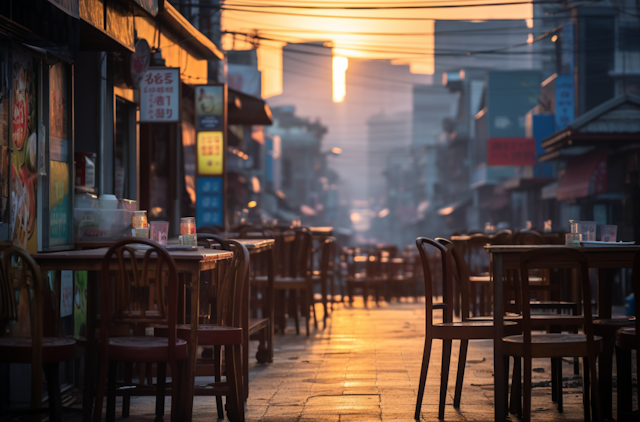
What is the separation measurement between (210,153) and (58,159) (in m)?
6.73

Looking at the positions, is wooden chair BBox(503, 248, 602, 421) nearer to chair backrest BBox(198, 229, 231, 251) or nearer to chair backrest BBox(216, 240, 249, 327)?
chair backrest BBox(216, 240, 249, 327)

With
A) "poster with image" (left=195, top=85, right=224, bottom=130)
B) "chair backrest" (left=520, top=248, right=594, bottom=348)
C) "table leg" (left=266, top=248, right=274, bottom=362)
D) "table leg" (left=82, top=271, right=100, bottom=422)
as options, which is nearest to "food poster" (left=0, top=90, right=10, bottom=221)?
"table leg" (left=82, top=271, right=100, bottom=422)

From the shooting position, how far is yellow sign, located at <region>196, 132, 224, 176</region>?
39.7 ft

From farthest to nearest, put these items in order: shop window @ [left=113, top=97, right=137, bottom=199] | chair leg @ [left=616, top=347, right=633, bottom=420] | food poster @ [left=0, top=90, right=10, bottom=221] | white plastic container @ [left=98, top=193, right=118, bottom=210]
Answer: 1. shop window @ [left=113, top=97, right=137, bottom=199]
2. white plastic container @ [left=98, top=193, right=118, bottom=210]
3. food poster @ [left=0, top=90, right=10, bottom=221]
4. chair leg @ [left=616, top=347, right=633, bottom=420]

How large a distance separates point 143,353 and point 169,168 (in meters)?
8.02

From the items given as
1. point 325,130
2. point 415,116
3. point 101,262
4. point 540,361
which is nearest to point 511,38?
point 325,130

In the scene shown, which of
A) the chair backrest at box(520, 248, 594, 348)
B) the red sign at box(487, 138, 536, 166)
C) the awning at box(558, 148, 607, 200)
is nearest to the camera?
the chair backrest at box(520, 248, 594, 348)

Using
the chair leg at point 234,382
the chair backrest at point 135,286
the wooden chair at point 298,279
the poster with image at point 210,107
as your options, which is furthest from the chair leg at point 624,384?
the poster with image at point 210,107

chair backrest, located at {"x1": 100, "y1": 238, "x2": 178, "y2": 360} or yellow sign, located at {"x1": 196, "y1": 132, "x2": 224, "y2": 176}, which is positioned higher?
yellow sign, located at {"x1": 196, "y1": 132, "x2": 224, "y2": 176}

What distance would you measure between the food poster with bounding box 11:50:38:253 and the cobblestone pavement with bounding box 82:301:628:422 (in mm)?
1418

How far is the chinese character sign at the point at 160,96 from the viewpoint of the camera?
30.4ft

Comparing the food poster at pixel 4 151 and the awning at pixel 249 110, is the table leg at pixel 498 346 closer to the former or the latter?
the food poster at pixel 4 151

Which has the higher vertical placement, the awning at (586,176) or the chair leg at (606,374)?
the awning at (586,176)

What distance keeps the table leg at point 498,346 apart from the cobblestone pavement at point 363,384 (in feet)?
1.34
